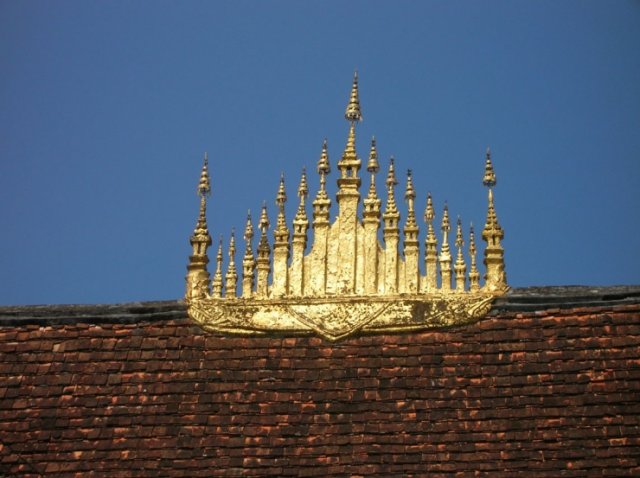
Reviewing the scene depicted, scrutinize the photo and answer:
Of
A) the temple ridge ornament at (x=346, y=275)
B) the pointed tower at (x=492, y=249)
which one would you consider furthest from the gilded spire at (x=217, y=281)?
the pointed tower at (x=492, y=249)

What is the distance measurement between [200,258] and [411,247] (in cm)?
292

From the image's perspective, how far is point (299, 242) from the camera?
58.8ft

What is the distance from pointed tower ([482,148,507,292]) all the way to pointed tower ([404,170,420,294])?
0.93 metres

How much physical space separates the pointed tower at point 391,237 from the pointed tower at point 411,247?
0.13 metres

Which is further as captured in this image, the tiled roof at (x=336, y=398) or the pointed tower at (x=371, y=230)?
the pointed tower at (x=371, y=230)

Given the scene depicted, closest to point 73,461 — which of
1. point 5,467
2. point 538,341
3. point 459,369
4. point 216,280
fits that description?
point 5,467

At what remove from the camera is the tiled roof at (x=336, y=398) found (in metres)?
15.6

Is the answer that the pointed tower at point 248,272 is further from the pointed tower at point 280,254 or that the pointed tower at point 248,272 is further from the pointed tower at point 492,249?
the pointed tower at point 492,249

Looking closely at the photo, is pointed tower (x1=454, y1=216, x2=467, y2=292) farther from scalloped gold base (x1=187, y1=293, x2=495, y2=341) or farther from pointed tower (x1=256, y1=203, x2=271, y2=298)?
pointed tower (x1=256, y1=203, x2=271, y2=298)

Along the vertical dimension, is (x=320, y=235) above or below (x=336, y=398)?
above

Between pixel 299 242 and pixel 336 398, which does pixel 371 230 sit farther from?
pixel 336 398

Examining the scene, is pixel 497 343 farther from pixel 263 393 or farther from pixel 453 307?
pixel 263 393

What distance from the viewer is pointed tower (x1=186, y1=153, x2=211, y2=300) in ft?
58.7

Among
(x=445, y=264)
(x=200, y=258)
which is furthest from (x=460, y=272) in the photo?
(x=200, y=258)
